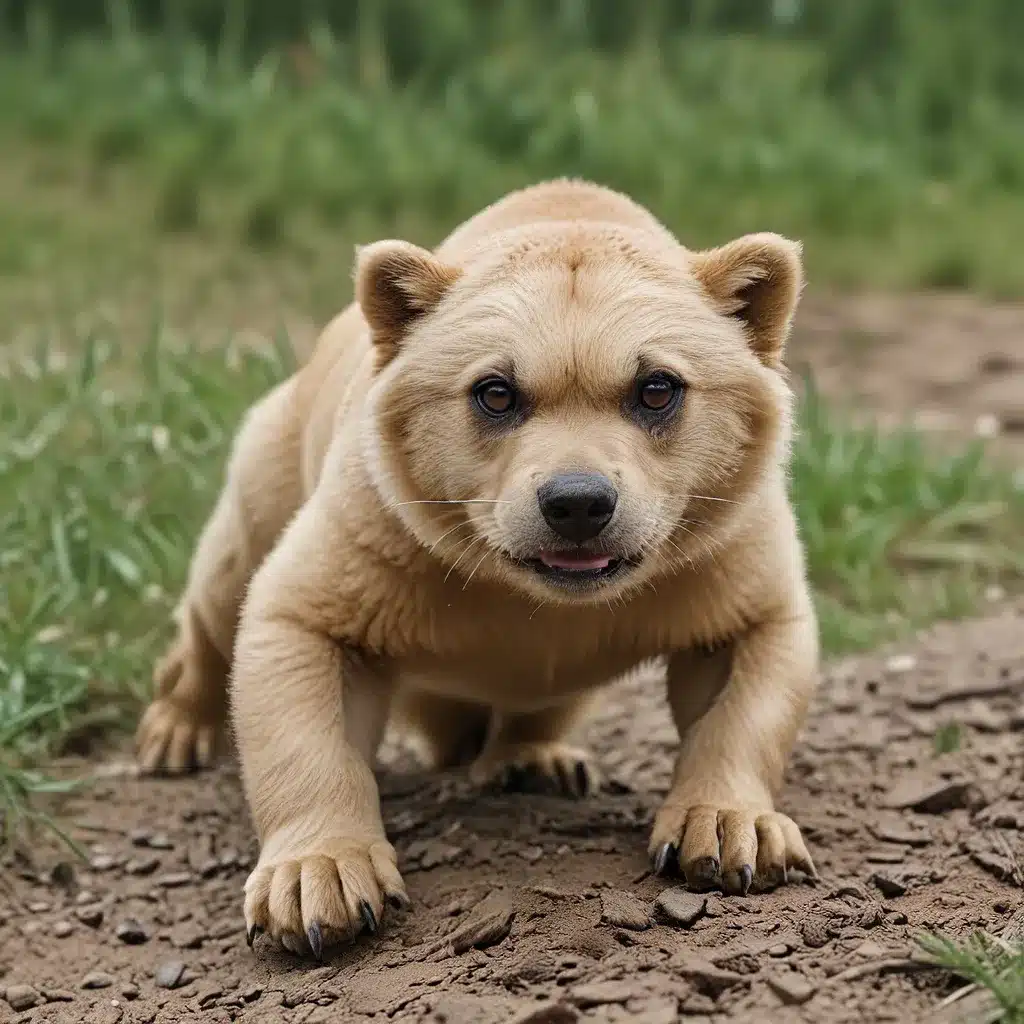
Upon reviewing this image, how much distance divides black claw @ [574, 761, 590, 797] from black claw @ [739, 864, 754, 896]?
1.14 m

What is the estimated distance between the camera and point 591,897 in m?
3.81

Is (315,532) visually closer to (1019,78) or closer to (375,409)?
(375,409)

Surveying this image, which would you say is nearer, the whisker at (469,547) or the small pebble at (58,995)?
the whisker at (469,547)

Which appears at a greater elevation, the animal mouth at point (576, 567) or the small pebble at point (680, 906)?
the animal mouth at point (576, 567)

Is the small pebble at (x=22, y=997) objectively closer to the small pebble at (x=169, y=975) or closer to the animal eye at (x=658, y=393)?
the small pebble at (x=169, y=975)

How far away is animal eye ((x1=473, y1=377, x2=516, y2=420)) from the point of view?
3.76 meters

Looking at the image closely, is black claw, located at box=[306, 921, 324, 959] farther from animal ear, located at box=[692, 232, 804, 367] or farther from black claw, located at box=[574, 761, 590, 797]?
animal ear, located at box=[692, 232, 804, 367]

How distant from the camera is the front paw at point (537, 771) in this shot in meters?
4.86

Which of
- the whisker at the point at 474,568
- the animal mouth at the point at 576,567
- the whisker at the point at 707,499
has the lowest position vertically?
the whisker at the point at 474,568

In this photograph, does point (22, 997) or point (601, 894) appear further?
point (22, 997)

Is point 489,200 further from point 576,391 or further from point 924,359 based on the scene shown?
point 576,391

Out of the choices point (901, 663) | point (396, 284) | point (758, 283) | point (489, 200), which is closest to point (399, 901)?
point (396, 284)

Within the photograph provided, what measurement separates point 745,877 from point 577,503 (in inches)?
36.0

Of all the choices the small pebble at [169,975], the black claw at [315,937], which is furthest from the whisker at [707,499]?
the small pebble at [169,975]
